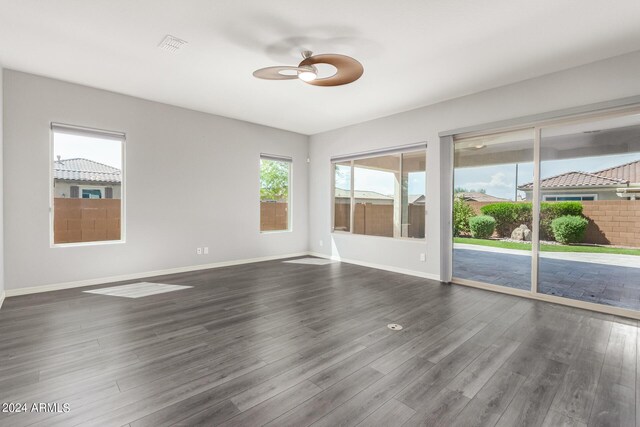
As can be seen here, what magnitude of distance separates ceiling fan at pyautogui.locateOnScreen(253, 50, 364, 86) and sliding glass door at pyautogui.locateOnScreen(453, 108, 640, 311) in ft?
7.74

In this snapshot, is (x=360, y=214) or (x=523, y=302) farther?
(x=360, y=214)

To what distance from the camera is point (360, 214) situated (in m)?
6.22

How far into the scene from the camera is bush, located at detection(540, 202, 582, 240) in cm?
364

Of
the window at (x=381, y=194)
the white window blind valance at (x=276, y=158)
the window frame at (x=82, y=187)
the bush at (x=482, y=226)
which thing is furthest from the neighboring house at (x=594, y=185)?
the window frame at (x=82, y=187)

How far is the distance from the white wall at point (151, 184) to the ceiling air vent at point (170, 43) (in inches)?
53.7

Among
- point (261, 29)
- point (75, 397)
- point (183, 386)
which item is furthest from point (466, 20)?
point (75, 397)

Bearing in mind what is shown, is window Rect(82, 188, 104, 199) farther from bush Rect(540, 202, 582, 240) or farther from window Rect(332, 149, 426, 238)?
bush Rect(540, 202, 582, 240)

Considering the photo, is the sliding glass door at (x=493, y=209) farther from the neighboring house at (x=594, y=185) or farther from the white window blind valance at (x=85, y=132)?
the white window blind valance at (x=85, y=132)

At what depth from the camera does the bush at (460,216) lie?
4.58 metres

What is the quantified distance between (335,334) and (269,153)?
4.41m

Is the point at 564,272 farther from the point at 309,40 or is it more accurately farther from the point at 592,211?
the point at 309,40

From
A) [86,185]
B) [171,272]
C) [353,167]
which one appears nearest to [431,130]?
[353,167]

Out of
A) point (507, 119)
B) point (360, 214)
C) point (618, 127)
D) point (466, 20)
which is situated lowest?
point (360, 214)

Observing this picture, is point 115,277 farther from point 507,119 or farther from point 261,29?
point 507,119
